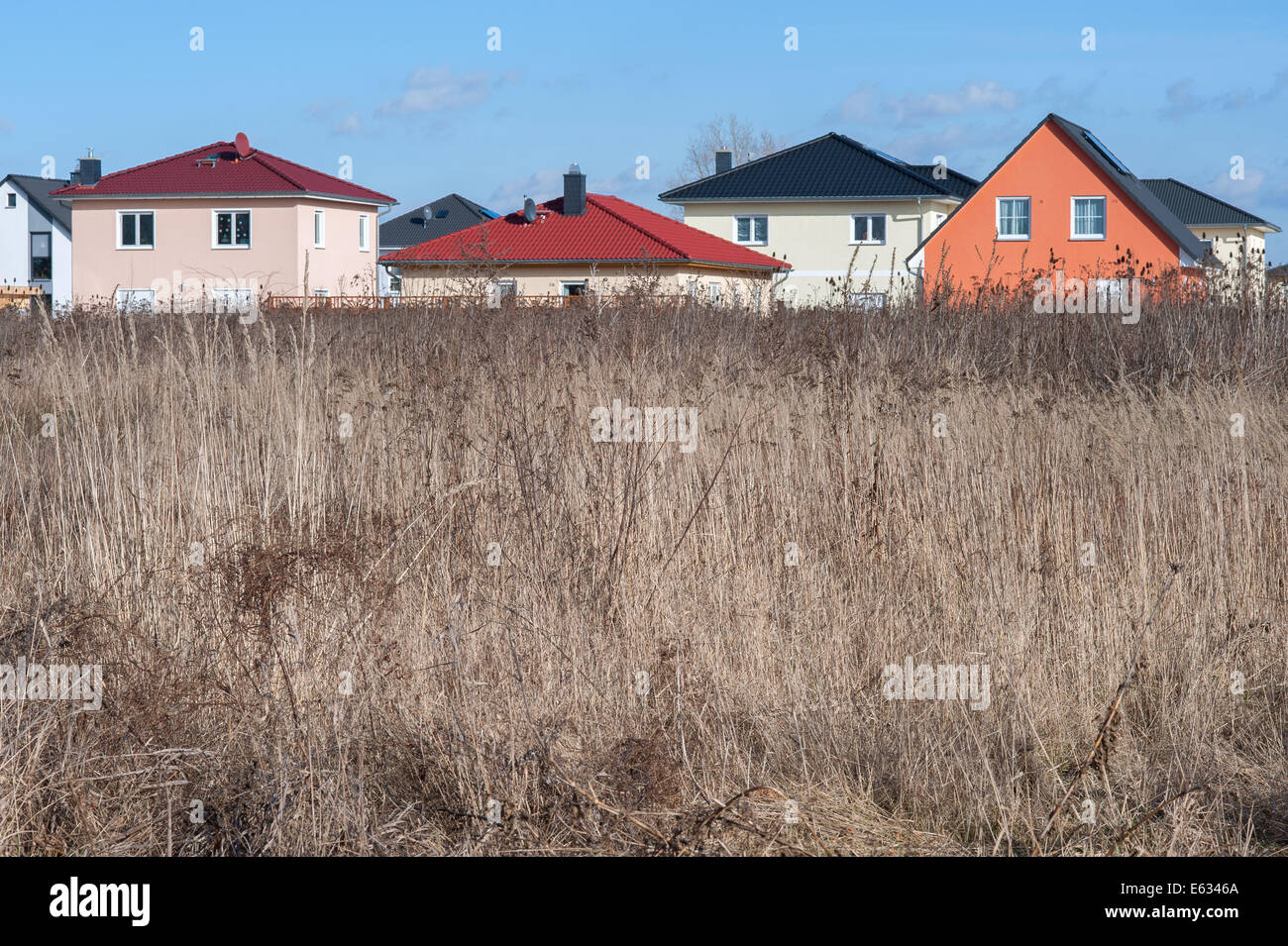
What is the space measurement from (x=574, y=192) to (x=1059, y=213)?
1595 cm

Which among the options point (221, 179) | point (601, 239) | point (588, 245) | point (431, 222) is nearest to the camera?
point (588, 245)

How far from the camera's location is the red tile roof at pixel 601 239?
37031 mm

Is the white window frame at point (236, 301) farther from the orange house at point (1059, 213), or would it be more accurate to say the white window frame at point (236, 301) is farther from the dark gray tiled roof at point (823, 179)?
the dark gray tiled roof at point (823, 179)

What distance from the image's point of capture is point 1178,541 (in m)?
4.66

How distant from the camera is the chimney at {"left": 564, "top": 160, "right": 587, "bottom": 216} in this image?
1574 inches

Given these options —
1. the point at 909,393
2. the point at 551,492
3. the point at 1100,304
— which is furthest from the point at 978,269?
the point at 551,492

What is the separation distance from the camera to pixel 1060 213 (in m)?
34.6

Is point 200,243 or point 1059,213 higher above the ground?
point 200,243

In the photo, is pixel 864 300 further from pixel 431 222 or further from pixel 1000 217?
pixel 431 222

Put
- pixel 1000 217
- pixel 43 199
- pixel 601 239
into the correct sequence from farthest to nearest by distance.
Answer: pixel 43 199 → pixel 601 239 → pixel 1000 217

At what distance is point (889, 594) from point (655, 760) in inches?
63.7

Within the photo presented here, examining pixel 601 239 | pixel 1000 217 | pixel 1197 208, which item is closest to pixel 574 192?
pixel 601 239

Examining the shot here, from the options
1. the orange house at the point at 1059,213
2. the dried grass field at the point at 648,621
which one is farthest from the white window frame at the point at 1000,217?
the dried grass field at the point at 648,621
